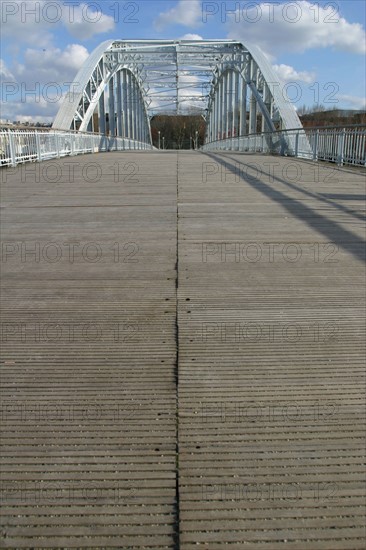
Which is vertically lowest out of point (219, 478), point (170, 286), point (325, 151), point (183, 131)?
point (219, 478)

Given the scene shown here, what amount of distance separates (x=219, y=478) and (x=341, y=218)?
4.79m

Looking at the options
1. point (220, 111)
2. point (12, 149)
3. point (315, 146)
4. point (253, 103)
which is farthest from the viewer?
point (220, 111)

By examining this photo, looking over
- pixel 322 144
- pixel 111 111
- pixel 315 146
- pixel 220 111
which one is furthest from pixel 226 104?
pixel 322 144

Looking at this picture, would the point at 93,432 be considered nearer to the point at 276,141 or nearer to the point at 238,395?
the point at 238,395

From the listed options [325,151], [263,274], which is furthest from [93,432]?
[325,151]

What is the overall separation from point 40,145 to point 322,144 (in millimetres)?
8216

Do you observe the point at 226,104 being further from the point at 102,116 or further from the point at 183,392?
the point at 183,392

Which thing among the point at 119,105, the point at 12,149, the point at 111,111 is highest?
the point at 119,105

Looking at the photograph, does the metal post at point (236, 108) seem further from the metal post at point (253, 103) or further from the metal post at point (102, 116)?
the metal post at point (102, 116)

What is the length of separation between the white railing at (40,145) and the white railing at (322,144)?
7.98 metres

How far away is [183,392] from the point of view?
224 centimetres

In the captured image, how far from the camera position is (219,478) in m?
1.74

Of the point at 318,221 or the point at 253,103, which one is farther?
the point at 253,103

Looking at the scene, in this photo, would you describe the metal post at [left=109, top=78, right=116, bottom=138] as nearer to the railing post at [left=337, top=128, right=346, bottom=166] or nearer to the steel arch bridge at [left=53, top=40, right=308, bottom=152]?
the steel arch bridge at [left=53, top=40, right=308, bottom=152]
